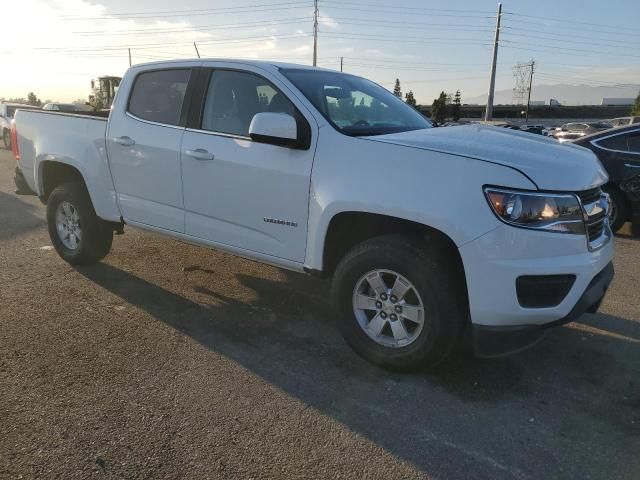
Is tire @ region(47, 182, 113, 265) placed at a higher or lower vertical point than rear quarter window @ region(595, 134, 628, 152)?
lower

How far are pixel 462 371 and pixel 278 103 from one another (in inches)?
86.0

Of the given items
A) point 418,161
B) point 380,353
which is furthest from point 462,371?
point 418,161

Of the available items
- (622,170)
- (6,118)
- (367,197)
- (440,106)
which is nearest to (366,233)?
(367,197)

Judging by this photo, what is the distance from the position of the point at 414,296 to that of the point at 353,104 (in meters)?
1.58

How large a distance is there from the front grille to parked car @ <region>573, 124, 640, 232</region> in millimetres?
4162

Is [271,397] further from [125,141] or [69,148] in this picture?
[69,148]

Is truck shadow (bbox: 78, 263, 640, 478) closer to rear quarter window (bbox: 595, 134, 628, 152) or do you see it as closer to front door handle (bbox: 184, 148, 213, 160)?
front door handle (bbox: 184, 148, 213, 160)

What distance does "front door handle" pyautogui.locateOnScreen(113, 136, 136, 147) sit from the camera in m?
4.38

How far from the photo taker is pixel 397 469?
8.04ft

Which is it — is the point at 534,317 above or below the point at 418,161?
below

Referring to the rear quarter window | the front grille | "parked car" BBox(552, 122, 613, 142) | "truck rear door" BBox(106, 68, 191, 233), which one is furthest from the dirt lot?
"parked car" BBox(552, 122, 613, 142)

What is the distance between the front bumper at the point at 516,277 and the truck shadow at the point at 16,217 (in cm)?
594

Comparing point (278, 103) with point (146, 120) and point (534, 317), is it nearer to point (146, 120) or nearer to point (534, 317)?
point (146, 120)

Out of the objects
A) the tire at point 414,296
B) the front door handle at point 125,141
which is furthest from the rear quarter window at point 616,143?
the front door handle at point 125,141
